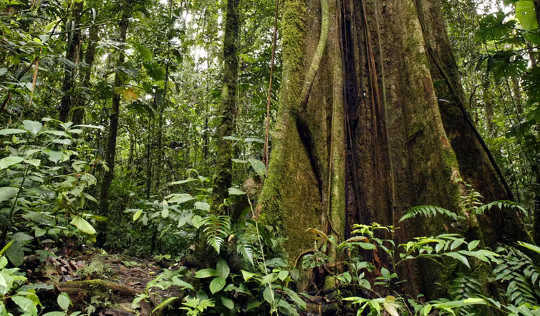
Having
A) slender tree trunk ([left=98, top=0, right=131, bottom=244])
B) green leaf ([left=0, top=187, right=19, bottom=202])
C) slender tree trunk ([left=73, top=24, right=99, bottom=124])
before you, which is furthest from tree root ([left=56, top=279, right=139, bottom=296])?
slender tree trunk ([left=98, top=0, right=131, bottom=244])

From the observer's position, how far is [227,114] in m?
2.21

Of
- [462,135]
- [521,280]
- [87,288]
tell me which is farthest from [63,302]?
[462,135]

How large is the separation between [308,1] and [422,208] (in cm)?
250

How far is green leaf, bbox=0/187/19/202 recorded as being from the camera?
1618 millimetres

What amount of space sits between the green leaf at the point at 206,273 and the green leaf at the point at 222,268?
21mm

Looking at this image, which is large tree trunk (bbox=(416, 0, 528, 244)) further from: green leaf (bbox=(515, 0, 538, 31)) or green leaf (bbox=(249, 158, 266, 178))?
green leaf (bbox=(249, 158, 266, 178))

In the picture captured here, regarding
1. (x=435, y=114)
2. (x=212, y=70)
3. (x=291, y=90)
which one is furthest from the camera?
(x=212, y=70)

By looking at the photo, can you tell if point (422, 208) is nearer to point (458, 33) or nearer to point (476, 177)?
point (476, 177)

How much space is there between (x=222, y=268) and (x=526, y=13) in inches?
146

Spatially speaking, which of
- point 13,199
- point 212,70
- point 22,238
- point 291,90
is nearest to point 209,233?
point 22,238

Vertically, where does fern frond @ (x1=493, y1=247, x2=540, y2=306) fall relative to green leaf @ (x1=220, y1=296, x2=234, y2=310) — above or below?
above

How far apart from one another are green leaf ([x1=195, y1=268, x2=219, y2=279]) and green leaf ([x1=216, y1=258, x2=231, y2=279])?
0.07ft

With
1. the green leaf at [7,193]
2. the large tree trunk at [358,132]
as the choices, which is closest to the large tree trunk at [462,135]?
the large tree trunk at [358,132]

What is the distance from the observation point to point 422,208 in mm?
1619
